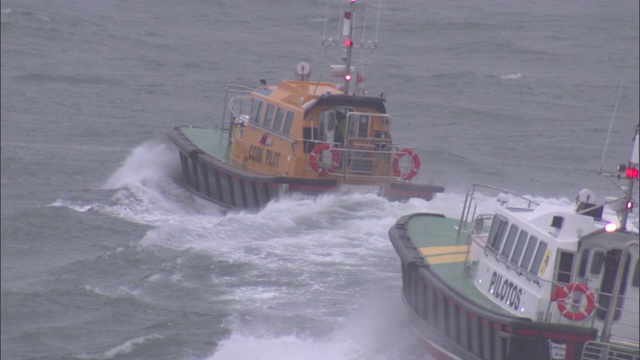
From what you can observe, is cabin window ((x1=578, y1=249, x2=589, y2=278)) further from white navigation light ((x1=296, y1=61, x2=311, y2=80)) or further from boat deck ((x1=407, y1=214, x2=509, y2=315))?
white navigation light ((x1=296, y1=61, x2=311, y2=80))

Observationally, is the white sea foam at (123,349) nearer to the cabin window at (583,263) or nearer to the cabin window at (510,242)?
the cabin window at (510,242)

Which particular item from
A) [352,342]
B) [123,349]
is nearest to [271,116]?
[352,342]

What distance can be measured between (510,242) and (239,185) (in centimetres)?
703

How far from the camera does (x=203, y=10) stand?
24.4m

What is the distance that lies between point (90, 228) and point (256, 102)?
4555 mm

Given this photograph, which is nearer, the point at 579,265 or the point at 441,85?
the point at 579,265

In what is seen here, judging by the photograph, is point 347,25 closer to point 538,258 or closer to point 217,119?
point 217,119

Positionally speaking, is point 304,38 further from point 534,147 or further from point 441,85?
point 534,147

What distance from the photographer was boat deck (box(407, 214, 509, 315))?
37.1 ft

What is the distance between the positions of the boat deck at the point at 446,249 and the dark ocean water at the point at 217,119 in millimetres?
841

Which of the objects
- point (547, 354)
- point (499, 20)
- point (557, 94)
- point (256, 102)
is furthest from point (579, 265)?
point (557, 94)

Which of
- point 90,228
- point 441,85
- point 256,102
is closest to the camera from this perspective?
point 90,228

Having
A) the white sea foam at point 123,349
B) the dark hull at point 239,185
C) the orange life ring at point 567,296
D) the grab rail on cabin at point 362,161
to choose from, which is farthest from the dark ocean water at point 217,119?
the orange life ring at point 567,296

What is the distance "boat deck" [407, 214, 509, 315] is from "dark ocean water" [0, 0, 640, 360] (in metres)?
0.84
